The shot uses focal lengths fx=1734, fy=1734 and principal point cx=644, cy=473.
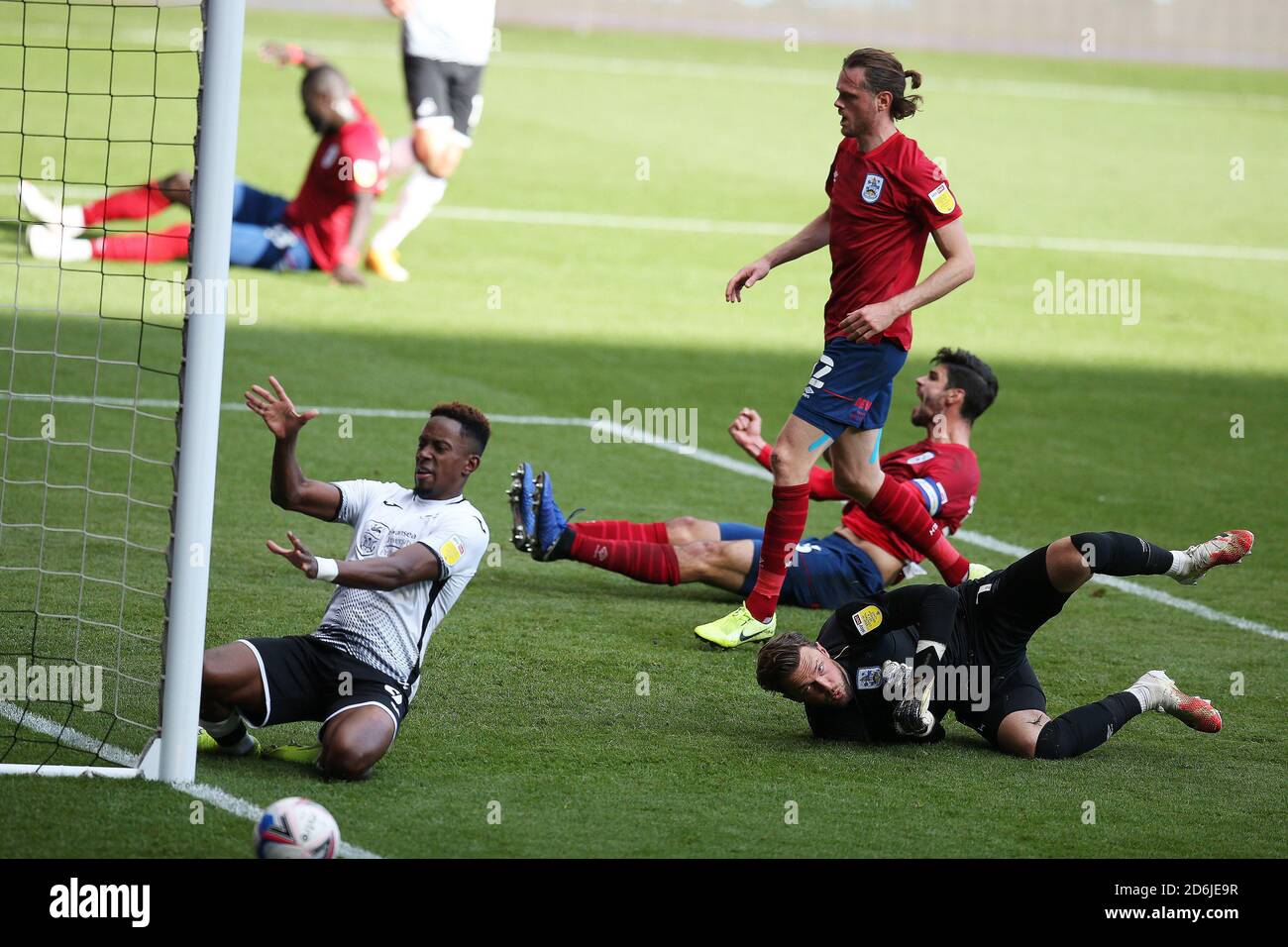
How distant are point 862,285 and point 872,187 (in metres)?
0.40

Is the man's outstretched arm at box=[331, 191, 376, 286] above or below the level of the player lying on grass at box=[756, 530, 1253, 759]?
above

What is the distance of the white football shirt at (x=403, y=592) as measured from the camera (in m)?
5.52

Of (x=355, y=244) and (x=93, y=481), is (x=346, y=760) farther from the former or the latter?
(x=355, y=244)

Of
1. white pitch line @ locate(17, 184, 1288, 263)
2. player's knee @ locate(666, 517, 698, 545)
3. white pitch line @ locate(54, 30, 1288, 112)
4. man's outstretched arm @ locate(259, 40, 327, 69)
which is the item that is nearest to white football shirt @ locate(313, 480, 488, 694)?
player's knee @ locate(666, 517, 698, 545)

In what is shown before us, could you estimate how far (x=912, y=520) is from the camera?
7383 millimetres

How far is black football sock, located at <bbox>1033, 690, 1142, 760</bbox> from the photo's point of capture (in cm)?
591

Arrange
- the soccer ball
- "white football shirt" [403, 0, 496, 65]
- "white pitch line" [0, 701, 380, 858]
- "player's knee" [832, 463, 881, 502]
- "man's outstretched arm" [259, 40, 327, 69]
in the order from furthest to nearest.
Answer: "white football shirt" [403, 0, 496, 65] → "man's outstretched arm" [259, 40, 327, 69] → "player's knee" [832, 463, 881, 502] → "white pitch line" [0, 701, 380, 858] → the soccer ball

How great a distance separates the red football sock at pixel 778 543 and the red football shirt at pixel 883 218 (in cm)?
69

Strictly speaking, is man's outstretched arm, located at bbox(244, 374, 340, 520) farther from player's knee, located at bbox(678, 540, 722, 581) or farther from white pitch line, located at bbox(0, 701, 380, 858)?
player's knee, located at bbox(678, 540, 722, 581)

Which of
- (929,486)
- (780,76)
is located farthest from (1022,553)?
(780,76)

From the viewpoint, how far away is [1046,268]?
56.2 feet

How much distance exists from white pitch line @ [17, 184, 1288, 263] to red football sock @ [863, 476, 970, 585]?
1063 centimetres

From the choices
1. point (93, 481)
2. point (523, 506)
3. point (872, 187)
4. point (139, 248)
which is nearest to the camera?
point (872, 187)

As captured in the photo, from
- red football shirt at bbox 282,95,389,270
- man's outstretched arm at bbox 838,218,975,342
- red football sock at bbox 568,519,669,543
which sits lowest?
red football sock at bbox 568,519,669,543
